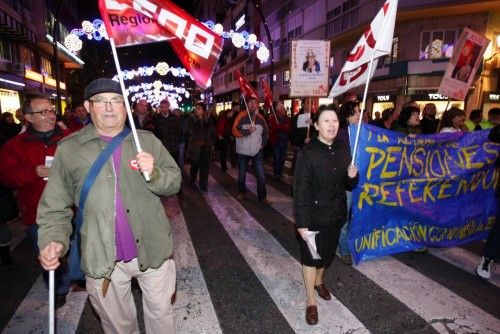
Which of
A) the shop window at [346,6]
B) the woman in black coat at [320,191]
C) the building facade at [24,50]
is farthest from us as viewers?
the shop window at [346,6]

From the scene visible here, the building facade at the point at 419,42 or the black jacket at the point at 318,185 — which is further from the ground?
the building facade at the point at 419,42

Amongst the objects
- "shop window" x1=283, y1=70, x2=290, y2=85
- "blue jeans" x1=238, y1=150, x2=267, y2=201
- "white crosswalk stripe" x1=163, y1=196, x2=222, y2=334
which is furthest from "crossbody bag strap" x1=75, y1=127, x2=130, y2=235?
"shop window" x1=283, y1=70, x2=290, y2=85

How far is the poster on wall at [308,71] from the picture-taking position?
8789 millimetres

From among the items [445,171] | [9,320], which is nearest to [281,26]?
[445,171]

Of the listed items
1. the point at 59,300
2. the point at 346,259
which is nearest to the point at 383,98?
the point at 346,259

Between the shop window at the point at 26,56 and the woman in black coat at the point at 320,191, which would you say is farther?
the shop window at the point at 26,56

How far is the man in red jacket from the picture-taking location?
3402 mm

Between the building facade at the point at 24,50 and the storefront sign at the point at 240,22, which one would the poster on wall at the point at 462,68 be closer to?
the building facade at the point at 24,50

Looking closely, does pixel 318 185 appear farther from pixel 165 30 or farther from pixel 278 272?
pixel 165 30

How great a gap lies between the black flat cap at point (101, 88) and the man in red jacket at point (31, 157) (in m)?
1.50

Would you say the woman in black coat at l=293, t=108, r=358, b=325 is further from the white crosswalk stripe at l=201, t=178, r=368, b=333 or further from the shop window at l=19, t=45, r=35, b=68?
the shop window at l=19, t=45, r=35, b=68

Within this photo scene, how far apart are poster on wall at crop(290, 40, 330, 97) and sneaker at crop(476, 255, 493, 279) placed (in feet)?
18.4

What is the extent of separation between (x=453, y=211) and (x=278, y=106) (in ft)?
23.8

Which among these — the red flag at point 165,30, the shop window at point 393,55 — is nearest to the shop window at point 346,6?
the shop window at point 393,55
